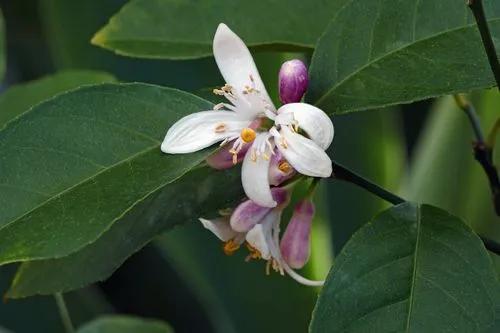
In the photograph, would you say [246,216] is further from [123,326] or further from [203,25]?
[123,326]

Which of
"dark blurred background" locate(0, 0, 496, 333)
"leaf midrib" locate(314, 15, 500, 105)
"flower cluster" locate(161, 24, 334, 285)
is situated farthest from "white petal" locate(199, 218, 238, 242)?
"dark blurred background" locate(0, 0, 496, 333)

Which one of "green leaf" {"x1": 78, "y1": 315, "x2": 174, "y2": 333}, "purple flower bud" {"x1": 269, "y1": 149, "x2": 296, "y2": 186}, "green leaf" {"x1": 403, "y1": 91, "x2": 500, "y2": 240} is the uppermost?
"purple flower bud" {"x1": 269, "y1": 149, "x2": 296, "y2": 186}

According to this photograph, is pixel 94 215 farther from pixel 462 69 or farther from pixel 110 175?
pixel 462 69

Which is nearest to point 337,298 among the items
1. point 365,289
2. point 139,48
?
point 365,289

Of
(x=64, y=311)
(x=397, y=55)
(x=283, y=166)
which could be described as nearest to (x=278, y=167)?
(x=283, y=166)

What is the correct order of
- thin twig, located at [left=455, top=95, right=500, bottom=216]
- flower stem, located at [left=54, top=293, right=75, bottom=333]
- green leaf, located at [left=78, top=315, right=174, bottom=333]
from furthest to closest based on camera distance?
green leaf, located at [left=78, top=315, right=174, bottom=333] → flower stem, located at [left=54, top=293, right=75, bottom=333] → thin twig, located at [left=455, top=95, right=500, bottom=216]

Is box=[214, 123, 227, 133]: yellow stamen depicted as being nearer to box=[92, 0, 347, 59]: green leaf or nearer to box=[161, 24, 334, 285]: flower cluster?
box=[161, 24, 334, 285]: flower cluster
